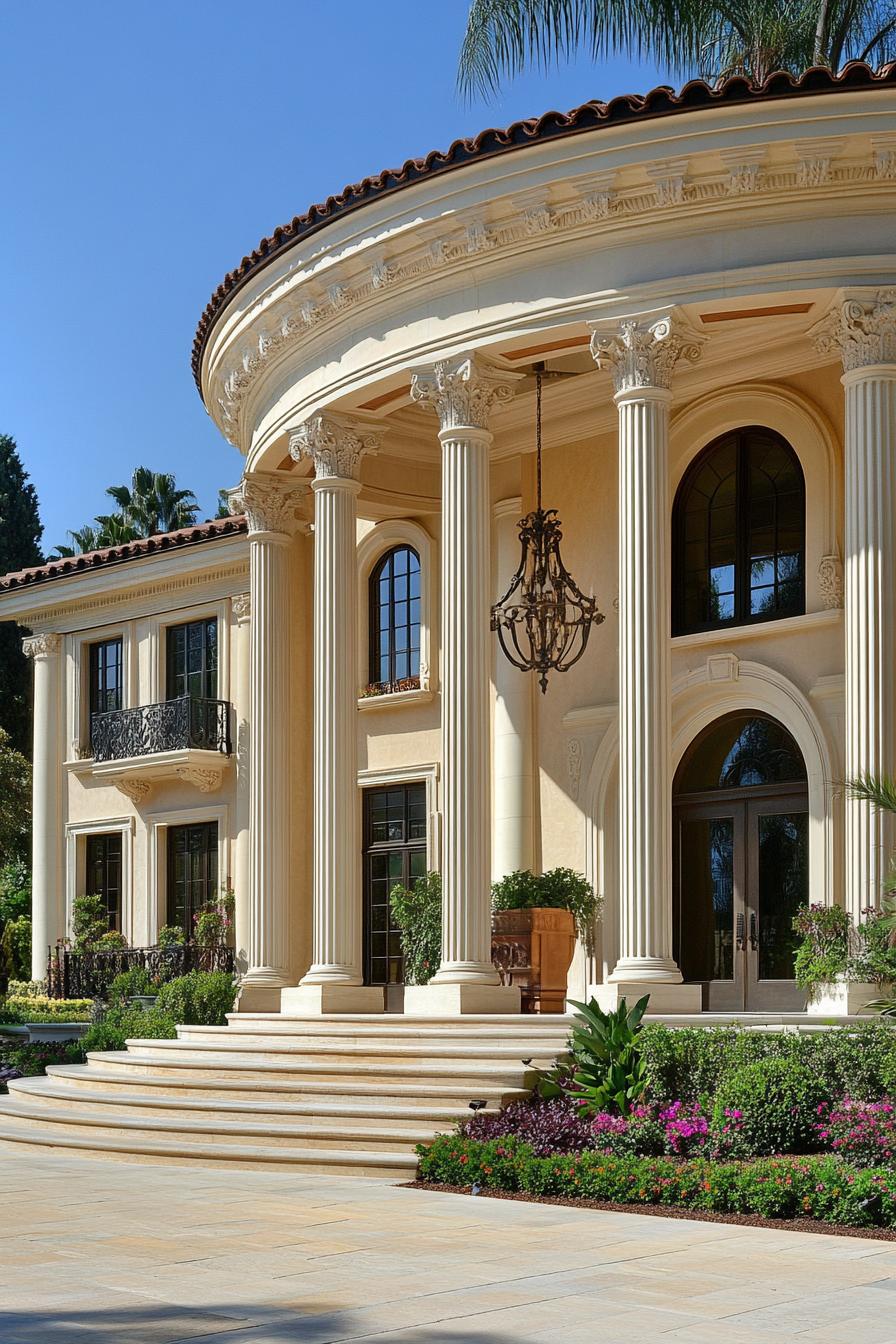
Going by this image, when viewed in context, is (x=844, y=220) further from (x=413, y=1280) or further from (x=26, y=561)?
(x=26, y=561)

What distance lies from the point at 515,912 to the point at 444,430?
544 centimetres

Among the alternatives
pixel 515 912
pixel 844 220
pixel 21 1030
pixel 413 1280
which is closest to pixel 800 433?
pixel 844 220

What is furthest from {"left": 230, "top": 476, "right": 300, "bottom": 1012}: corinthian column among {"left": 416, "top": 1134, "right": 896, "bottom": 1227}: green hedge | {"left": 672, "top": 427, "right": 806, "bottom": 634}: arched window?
{"left": 416, "top": 1134, "right": 896, "bottom": 1227}: green hedge

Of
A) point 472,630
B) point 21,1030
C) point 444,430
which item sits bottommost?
point 21,1030

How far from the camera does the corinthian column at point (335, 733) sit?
60.0 feet

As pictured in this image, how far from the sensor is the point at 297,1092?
15773mm

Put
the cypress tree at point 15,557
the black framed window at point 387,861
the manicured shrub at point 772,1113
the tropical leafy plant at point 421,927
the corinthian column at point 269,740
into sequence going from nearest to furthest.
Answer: the manicured shrub at point 772,1113 < the tropical leafy plant at point 421,927 < the corinthian column at point 269,740 < the black framed window at point 387,861 < the cypress tree at point 15,557

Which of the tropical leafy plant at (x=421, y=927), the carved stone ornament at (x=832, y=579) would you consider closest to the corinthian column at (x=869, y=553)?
the carved stone ornament at (x=832, y=579)

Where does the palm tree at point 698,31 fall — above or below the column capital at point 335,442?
above

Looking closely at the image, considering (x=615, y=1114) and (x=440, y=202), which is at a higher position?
(x=440, y=202)

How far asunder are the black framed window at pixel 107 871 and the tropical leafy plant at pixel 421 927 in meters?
10.5

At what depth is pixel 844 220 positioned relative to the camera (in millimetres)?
15609

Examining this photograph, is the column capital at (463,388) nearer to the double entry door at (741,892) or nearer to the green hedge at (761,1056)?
the double entry door at (741,892)

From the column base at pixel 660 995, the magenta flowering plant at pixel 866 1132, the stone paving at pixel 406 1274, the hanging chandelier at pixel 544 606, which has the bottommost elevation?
the stone paving at pixel 406 1274
